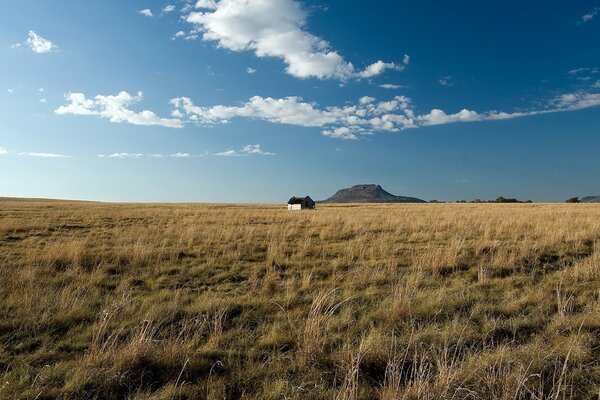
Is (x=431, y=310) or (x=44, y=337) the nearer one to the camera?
(x=44, y=337)

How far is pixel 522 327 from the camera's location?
568cm

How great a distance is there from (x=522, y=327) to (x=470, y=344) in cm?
117

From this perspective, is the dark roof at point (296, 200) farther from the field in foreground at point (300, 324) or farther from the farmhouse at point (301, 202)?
the field in foreground at point (300, 324)

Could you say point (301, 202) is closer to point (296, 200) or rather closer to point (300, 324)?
point (296, 200)

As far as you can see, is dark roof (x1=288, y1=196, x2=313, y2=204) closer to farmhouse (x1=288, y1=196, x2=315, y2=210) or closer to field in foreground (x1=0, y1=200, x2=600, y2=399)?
farmhouse (x1=288, y1=196, x2=315, y2=210)

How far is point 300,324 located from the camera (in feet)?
18.7

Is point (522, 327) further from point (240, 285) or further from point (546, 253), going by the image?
point (546, 253)

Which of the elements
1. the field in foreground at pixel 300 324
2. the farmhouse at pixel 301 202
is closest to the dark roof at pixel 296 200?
the farmhouse at pixel 301 202

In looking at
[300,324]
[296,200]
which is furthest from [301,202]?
[300,324]

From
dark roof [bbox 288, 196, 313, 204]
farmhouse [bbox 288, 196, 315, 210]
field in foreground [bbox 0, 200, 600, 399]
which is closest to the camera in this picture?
field in foreground [bbox 0, 200, 600, 399]

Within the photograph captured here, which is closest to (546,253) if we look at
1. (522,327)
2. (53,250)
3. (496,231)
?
(496,231)

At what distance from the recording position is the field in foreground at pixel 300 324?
400 cm

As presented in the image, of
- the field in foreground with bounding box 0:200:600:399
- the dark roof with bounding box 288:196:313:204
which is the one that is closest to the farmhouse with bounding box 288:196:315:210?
the dark roof with bounding box 288:196:313:204

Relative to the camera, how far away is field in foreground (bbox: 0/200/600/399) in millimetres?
4000
